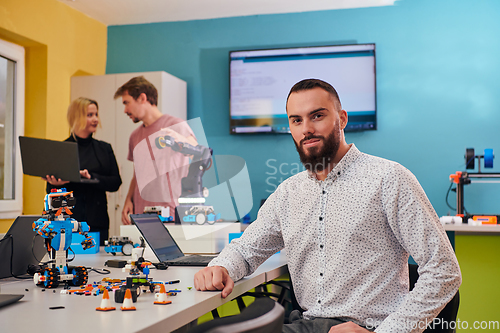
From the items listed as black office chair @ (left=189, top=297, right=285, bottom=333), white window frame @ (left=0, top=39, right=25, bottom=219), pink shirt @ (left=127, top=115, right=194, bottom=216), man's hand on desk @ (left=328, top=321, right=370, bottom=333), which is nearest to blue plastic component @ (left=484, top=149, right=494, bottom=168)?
pink shirt @ (left=127, top=115, right=194, bottom=216)

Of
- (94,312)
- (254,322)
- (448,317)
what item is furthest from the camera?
(448,317)

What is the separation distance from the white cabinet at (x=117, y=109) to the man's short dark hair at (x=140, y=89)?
33mm

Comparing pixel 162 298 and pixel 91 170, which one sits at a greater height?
pixel 91 170

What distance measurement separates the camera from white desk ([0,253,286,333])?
885 millimetres

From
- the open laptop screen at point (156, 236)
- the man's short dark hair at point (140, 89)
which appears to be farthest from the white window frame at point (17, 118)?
the open laptop screen at point (156, 236)

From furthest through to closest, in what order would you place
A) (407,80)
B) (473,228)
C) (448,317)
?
(407,80) < (473,228) < (448,317)

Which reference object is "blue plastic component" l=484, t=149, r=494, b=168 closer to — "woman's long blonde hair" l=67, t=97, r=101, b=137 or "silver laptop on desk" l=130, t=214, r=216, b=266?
"silver laptop on desk" l=130, t=214, r=216, b=266

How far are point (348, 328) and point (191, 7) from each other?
3.49 m

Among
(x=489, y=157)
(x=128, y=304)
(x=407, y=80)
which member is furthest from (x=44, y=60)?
(x=489, y=157)

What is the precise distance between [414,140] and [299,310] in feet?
9.05

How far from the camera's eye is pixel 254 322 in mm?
627

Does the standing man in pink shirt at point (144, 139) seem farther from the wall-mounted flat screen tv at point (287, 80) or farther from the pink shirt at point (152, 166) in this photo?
the wall-mounted flat screen tv at point (287, 80)

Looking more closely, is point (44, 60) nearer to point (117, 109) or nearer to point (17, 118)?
point (17, 118)

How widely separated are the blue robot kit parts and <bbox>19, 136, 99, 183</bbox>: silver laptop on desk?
3.97 ft
